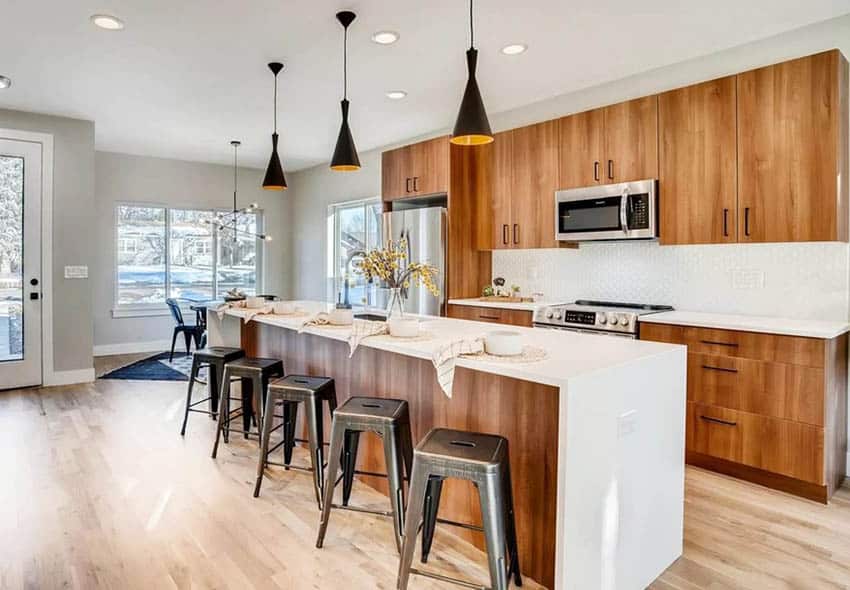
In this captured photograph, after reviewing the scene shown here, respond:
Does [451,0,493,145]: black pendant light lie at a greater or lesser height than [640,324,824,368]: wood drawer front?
greater

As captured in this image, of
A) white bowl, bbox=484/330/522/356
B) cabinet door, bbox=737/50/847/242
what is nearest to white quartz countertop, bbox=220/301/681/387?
white bowl, bbox=484/330/522/356

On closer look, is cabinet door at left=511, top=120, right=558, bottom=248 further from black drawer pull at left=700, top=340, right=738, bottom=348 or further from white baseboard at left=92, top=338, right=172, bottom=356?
white baseboard at left=92, top=338, right=172, bottom=356

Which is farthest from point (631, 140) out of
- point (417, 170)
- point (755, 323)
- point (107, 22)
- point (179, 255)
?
point (179, 255)

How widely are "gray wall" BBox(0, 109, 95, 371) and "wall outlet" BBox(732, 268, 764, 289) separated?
5938 millimetres

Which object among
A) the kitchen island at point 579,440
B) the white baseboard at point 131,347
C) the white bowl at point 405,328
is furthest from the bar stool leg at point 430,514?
the white baseboard at point 131,347

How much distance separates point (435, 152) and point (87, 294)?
3.92 m

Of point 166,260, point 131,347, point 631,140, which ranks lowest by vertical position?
point 131,347

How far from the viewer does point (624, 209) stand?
3773 millimetres

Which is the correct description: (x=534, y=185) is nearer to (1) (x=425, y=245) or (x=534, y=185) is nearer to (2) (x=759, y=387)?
(1) (x=425, y=245)

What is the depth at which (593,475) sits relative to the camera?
1685mm

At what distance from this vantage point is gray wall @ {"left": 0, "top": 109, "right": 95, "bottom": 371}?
205 inches

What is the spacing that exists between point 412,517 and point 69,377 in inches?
199

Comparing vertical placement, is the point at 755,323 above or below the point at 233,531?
above

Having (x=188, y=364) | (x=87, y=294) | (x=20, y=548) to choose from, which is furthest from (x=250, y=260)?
(x=20, y=548)
